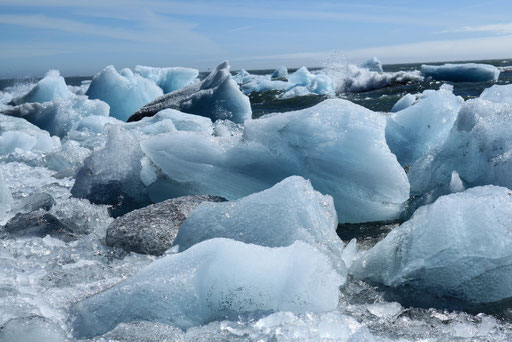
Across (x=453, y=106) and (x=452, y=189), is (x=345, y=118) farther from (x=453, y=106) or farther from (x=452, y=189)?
(x=453, y=106)

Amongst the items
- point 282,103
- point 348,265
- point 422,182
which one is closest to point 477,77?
point 282,103

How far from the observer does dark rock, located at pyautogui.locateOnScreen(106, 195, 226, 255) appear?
267 cm

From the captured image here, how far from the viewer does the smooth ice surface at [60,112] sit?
8938mm

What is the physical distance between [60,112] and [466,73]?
13.1 meters

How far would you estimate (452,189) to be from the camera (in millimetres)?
3188

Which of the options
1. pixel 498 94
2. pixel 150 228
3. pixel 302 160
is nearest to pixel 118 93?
pixel 498 94

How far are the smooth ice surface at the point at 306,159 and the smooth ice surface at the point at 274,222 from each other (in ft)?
2.29

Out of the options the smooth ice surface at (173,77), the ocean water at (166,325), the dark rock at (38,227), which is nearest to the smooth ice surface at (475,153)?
the ocean water at (166,325)

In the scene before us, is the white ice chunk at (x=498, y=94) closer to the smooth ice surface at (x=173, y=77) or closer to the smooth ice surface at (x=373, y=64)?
the smooth ice surface at (x=173, y=77)

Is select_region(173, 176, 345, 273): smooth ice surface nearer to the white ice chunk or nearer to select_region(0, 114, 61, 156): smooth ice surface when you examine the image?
the white ice chunk

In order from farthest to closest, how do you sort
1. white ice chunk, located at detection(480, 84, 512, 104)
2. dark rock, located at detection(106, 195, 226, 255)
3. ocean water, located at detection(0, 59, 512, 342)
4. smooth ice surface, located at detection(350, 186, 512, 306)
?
white ice chunk, located at detection(480, 84, 512, 104) → dark rock, located at detection(106, 195, 226, 255) → smooth ice surface, located at detection(350, 186, 512, 306) → ocean water, located at detection(0, 59, 512, 342)

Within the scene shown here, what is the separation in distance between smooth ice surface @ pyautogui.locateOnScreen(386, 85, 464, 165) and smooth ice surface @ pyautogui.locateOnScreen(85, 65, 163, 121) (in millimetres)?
6750

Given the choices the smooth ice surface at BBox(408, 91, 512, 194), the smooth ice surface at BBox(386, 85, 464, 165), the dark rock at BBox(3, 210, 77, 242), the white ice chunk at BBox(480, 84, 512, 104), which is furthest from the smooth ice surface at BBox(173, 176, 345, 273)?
the white ice chunk at BBox(480, 84, 512, 104)

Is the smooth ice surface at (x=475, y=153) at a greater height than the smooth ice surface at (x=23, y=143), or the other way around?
the smooth ice surface at (x=475, y=153)
